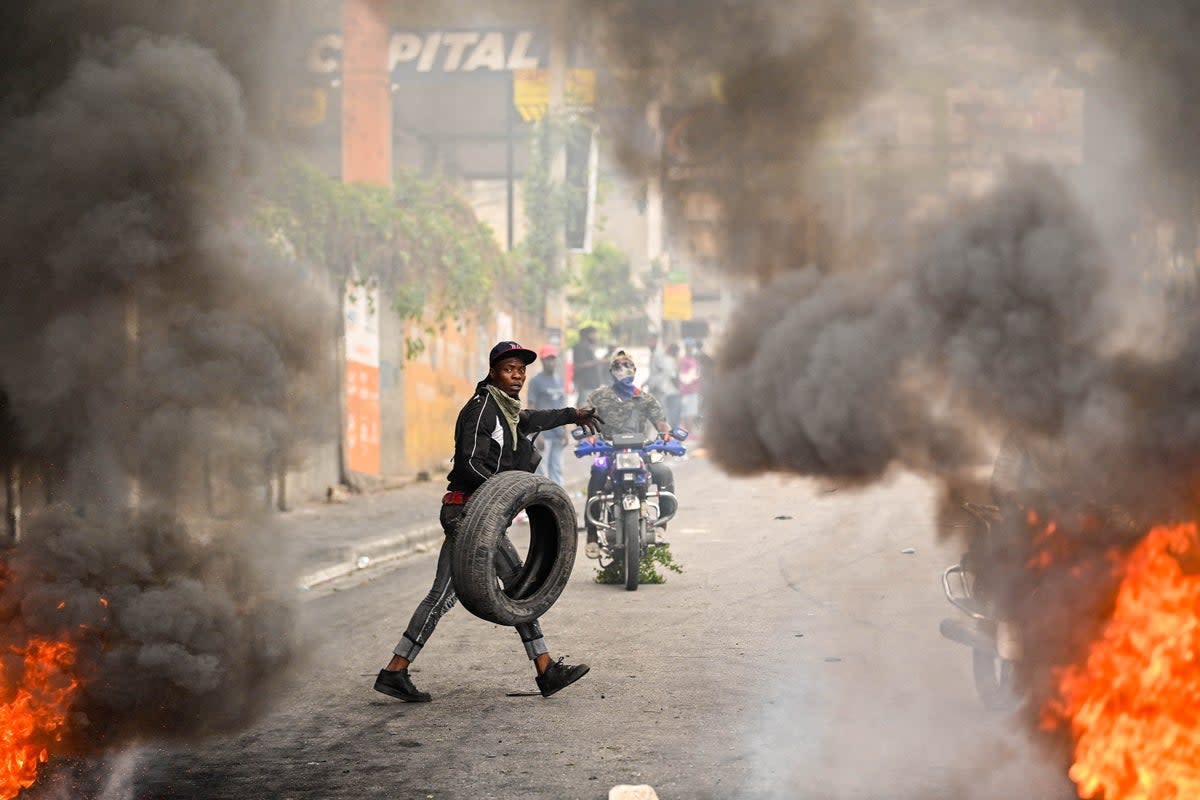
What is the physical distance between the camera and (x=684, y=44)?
623 centimetres

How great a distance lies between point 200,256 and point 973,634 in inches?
168

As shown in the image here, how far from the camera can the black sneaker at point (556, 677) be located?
799 cm

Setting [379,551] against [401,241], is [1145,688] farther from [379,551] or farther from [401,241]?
[401,241]

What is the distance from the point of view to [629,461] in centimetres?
1257

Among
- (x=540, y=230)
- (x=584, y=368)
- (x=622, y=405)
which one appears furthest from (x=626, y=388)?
(x=540, y=230)

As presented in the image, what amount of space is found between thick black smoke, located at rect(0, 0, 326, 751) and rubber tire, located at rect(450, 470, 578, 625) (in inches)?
37.4

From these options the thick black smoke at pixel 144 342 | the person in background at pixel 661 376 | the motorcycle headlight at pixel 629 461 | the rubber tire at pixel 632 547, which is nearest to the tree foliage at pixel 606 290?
the person in background at pixel 661 376

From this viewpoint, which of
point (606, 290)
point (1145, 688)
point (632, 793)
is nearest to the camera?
point (1145, 688)

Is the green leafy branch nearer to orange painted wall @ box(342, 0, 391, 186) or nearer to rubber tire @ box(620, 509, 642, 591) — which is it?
rubber tire @ box(620, 509, 642, 591)

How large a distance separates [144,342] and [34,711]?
2063 millimetres

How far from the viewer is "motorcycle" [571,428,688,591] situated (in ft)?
39.9

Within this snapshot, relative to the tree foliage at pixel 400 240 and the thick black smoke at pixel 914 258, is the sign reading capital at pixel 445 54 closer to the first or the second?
the tree foliage at pixel 400 240

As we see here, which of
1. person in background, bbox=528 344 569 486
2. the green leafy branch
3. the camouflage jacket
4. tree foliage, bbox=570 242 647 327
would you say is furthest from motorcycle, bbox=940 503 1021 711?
tree foliage, bbox=570 242 647 327

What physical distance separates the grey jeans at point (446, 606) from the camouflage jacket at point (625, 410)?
494 centimetres
